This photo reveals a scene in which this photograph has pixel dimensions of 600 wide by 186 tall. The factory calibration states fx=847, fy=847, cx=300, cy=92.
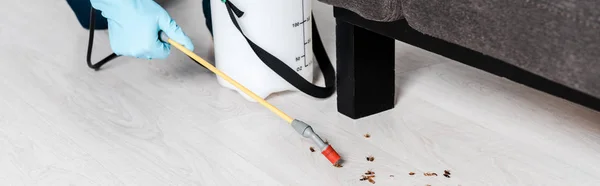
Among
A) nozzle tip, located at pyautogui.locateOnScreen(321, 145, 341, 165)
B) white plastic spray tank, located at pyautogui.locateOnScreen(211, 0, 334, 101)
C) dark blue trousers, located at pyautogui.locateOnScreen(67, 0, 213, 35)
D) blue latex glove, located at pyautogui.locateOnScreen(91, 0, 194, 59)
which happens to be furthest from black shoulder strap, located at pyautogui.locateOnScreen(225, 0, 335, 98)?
dark blue trousers, located at pyautogui.locateOnScreen(67, 0, 213, 35)

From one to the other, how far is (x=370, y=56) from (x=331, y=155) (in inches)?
9.9

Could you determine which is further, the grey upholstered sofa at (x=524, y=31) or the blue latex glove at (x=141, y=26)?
the blue latex glove at (x=141, y=26)

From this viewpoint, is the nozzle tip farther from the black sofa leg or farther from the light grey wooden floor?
the black sofa leg

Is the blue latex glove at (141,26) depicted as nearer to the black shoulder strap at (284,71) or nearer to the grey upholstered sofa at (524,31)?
the black shoulder strap at (284,71)

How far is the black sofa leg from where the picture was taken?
5.32ft

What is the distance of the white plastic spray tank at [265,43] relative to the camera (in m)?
1.72

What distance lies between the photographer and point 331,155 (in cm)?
149

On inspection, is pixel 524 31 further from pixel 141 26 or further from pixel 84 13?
pixel 84 13

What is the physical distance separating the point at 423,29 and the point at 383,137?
35 centimetres

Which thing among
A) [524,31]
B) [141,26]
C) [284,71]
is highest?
[524,31]

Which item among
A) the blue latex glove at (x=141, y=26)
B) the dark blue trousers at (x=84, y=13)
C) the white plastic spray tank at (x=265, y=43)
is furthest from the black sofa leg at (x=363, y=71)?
the dark blue trousers at (x=84, y=13)

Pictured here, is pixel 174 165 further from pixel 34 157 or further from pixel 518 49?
pixel 518 49

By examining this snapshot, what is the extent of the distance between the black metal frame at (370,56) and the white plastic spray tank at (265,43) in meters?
0.12

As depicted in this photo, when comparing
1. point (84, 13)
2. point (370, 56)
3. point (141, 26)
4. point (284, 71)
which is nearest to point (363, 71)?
point (370, 56)
